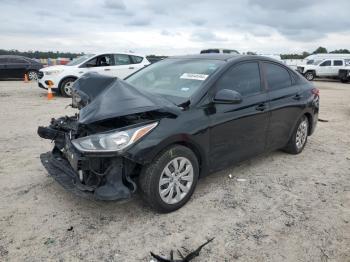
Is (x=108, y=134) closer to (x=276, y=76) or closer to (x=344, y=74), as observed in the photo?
(x=276, y=76)

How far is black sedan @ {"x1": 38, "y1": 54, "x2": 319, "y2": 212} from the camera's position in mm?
3252

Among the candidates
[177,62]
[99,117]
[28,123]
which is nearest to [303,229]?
[99,117]

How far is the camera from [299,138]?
5.67m

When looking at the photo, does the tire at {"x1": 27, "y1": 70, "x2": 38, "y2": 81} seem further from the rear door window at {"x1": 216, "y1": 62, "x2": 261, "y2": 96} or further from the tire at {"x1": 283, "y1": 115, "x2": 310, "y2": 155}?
the rear door window at {"x1": 216, "y1": 62, "x2": 261, "y2": 96}

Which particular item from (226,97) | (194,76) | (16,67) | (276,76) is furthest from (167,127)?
(16,67)

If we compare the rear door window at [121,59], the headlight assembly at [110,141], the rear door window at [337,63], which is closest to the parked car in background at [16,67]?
the rear door window at [121,59]

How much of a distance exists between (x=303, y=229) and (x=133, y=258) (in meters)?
1.68

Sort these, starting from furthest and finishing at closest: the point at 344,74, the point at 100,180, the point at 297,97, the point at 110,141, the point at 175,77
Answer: the point at 344,74 → the point at 297,97 → the point at 175,77 → the point at 100,180 → the point at 110,141

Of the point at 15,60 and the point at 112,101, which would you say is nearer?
the point at 112,101

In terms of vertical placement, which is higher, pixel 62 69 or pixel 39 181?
pixel 62 69

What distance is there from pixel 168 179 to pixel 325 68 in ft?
80.6

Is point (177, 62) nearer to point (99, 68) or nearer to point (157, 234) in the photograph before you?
point (157, 234)

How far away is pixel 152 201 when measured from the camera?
3.43m

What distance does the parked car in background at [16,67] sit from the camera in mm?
18656
